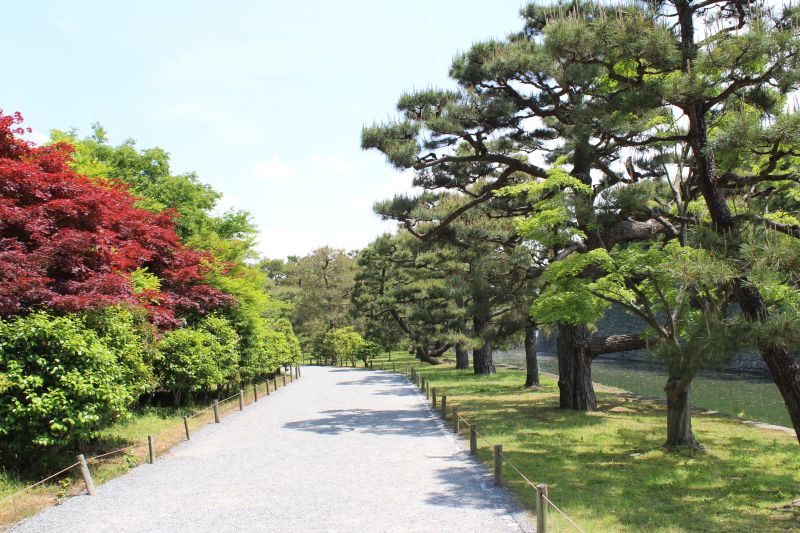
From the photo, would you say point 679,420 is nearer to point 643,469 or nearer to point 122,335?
point 643,469

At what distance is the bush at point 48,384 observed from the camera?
7.25m

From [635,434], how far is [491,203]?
741 centimetres

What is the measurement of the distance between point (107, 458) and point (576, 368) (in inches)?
437

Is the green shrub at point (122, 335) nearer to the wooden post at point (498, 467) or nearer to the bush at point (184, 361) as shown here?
the bush at point (184, 361)

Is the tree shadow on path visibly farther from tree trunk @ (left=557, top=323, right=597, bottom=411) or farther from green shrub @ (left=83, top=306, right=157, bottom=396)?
green shrub @ (left=83, top=306, right=157, bottom=396)

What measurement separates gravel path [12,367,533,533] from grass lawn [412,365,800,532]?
35.9 inches

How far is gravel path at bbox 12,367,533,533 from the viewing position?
21.1 ft

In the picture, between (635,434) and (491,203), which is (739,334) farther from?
(491,203)

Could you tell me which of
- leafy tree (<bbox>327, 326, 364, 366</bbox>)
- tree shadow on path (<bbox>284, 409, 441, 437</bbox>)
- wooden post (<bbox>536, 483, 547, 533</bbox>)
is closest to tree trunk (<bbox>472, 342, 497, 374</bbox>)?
tree shadow on path (<bbox>284, 409, 441, 437</bbox>)

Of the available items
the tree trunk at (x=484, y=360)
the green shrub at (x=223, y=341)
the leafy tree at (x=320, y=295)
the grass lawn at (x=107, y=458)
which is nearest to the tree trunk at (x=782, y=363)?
the grass lawn at (x=107, y=458)

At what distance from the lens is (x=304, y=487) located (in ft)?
26.0

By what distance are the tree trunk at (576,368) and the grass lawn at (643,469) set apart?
48 centimetres

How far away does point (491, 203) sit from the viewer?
634 inches

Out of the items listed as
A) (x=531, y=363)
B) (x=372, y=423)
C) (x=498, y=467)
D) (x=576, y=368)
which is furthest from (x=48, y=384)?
(x=531, y=363)
